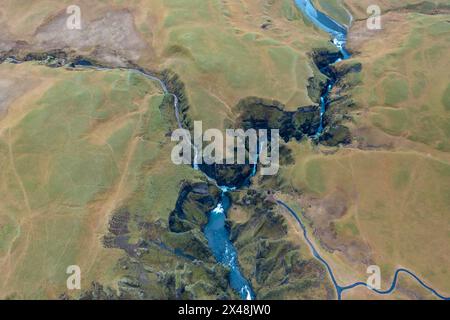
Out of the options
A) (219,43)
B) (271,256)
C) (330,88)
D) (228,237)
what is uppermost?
(219,43)

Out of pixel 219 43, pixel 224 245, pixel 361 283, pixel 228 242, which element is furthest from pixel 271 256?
pixel 219 43

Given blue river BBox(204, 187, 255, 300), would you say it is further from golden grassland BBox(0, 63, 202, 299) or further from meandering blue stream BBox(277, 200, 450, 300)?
meandering blue stream BBox(277, 200, 450, 300)

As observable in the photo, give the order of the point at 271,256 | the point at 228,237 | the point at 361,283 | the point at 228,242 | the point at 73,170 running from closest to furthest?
1. the point at 361,283
2. the point at 271,256
3. the point at 228,242
4. the point at 228,237
5. the point at 73,170

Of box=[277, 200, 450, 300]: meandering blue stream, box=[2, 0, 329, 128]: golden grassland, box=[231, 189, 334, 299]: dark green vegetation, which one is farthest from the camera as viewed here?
box=[2, 0, 329, 128]: golden grassland

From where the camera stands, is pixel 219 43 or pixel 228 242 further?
pixel 219 43

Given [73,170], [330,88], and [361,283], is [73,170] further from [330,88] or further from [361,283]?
[330,88]

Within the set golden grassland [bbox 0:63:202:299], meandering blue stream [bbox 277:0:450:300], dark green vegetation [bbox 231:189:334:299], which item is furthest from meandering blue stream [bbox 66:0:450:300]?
golden grassland [bbox 0:63:202:299]

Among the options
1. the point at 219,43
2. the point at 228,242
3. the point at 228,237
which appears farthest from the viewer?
the point at 219,43

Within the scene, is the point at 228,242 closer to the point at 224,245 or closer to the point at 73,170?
the point at 224,245

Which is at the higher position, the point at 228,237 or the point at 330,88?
the point at 330,88

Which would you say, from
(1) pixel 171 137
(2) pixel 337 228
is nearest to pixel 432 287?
(2) pixel 337 228

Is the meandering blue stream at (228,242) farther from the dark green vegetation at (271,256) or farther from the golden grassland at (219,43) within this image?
the golden grassland at (219,43)

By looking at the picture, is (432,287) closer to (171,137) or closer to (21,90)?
(171,137)
